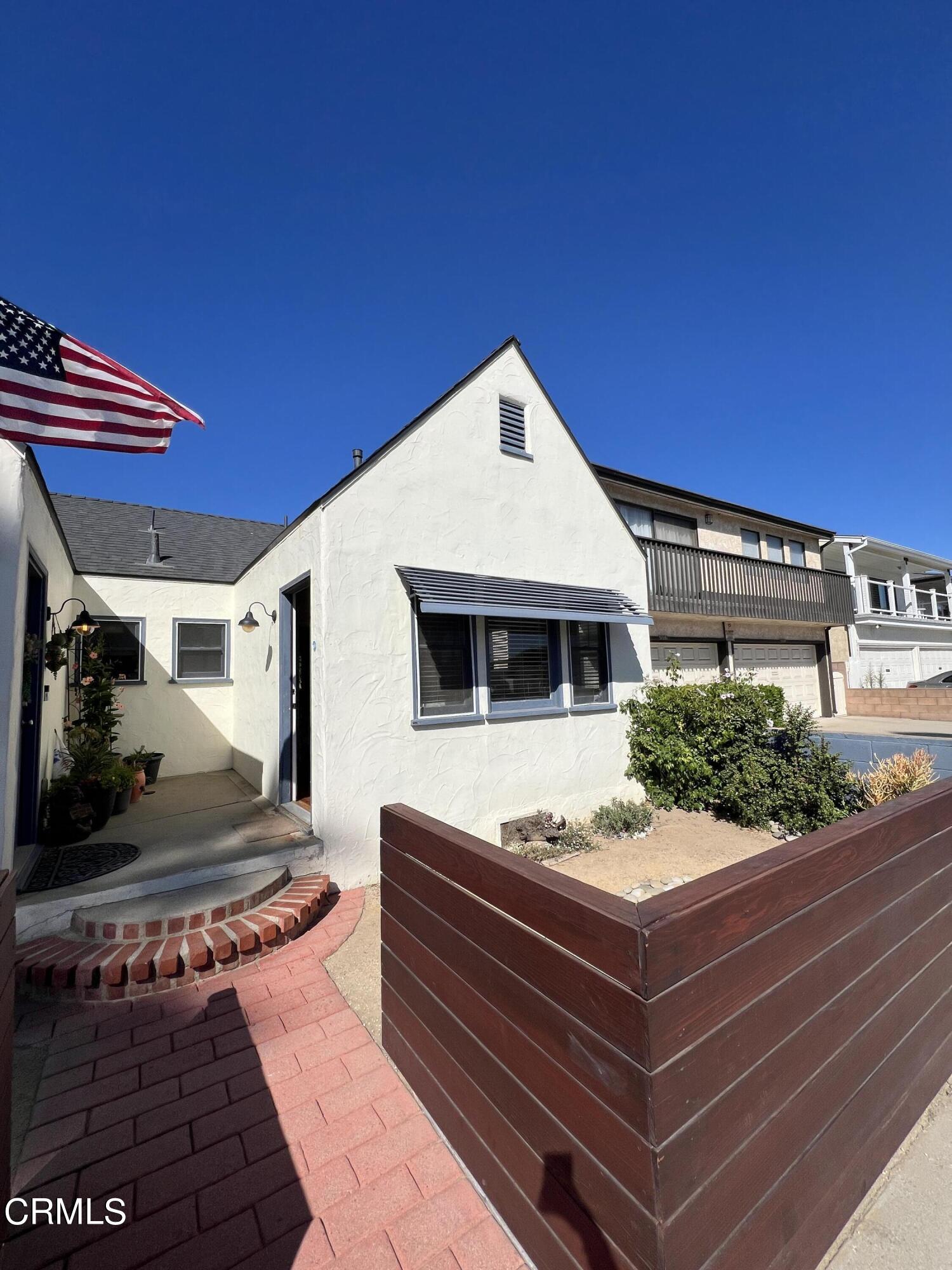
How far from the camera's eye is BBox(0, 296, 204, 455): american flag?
377 cm

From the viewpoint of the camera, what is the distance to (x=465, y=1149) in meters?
2.05

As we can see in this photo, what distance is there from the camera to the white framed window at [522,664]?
21.1 feet

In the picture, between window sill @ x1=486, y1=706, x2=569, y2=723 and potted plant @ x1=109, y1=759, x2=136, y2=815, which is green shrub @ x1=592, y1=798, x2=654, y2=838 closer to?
window sill @ x1=486, y1=706, x2=569, y2=723

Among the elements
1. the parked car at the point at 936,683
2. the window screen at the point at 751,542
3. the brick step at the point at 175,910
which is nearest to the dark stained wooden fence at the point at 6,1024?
the brick step at the point at 175,910

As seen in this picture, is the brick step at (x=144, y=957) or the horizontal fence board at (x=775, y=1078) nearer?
the horizontal fence board at (x=775, y=1078)

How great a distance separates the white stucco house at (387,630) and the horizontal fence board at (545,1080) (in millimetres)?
3091

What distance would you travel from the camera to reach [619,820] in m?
6.87

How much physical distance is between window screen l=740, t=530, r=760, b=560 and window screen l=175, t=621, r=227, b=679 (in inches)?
581

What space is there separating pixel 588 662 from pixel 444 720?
9.05ft

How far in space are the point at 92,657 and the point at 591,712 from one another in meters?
7.19

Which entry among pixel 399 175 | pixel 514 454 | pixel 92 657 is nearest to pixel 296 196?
pixel 399 175

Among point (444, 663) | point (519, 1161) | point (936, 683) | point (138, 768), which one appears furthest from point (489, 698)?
point (936, 683)

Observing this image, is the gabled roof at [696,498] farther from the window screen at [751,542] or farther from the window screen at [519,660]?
the window screen at [519,660]

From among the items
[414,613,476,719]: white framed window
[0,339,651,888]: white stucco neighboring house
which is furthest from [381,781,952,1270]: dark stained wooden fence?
[414,613,476,719]: white framed window
